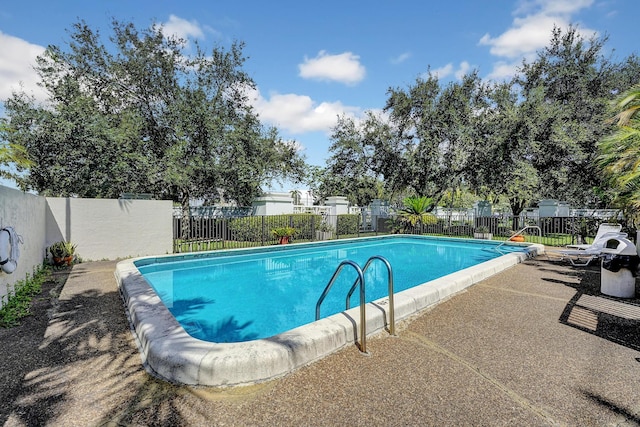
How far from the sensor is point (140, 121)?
12.2 meters

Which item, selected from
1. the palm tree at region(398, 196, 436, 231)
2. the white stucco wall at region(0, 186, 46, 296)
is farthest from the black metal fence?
the white stucco wall at region(0, 186, 46, 296)

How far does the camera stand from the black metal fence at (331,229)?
11406 millimetres

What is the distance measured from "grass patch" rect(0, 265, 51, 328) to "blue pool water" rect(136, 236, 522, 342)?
2.07 meters

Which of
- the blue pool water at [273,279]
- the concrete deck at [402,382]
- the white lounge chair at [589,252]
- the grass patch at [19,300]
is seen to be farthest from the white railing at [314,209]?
the concrete deck at [402,382]

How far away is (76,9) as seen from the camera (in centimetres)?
1196

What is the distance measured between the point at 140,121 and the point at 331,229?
378 inches

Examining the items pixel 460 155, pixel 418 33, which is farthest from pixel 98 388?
pixel 460 155

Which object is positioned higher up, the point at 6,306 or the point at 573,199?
the point at 573,199

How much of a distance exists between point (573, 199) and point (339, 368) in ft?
88.0

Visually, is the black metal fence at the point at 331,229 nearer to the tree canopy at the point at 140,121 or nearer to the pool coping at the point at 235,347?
the tree canopy at the point at 140,121

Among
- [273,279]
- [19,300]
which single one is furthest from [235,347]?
[273,279]

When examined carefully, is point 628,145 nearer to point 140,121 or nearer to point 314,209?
point 314,209

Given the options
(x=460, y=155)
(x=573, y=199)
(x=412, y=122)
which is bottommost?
(x=573, y=199)

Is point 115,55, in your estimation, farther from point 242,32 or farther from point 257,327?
point 257,327
